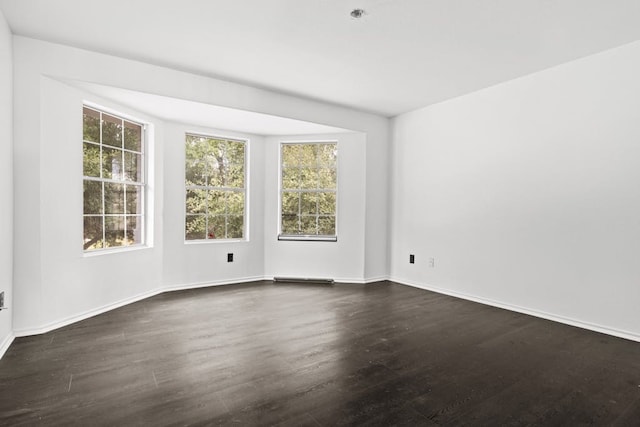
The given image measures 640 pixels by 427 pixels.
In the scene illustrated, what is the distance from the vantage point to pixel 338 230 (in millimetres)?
5316

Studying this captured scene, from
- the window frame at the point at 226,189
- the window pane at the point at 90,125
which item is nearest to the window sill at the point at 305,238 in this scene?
the window frame at the point at 226,189

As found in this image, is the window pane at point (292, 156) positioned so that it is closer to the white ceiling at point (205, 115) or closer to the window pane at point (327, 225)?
the white ceiling at point (205, 115)

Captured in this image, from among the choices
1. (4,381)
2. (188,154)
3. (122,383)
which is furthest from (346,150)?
(4,381)

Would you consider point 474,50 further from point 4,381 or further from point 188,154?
point 4,381

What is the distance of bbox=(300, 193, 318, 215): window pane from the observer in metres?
5.41

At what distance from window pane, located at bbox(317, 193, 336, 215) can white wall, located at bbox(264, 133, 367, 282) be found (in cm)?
11

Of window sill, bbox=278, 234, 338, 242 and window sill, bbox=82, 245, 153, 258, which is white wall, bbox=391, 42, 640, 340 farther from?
window sill, bbox=82, 245, 153, 258

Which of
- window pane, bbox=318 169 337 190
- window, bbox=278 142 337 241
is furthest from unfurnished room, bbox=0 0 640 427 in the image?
window pane, bbox=318 169 337 190

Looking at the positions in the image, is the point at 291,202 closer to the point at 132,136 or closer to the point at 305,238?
the point at 305,238

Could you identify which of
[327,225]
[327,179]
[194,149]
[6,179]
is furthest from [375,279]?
[6,179]

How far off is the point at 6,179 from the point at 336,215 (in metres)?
3.87

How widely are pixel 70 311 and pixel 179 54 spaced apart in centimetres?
276

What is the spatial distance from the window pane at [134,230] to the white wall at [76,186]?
7.1 inches

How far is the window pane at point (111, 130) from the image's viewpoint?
3809 millimetres
